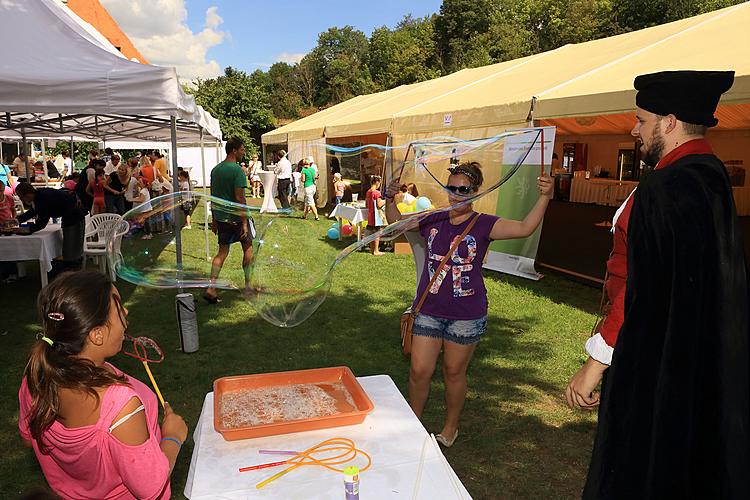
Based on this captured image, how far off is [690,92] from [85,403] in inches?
85.7

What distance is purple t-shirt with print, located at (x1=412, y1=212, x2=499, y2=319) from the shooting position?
127 inches

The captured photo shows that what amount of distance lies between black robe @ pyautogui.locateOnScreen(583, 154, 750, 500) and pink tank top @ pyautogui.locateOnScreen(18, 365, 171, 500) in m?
1.54

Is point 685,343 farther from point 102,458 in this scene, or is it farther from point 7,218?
point 7,218

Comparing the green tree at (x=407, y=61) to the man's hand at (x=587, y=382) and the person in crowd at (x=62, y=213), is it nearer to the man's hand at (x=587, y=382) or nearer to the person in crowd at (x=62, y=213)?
the person in crowd at (x=62, y=213)

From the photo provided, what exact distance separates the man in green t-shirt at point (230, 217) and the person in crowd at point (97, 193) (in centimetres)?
532

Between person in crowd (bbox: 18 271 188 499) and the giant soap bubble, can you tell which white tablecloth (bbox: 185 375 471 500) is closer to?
person in crowd (bbox: 18 271 188 499)

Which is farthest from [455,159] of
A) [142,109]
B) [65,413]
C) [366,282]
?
[366,282]

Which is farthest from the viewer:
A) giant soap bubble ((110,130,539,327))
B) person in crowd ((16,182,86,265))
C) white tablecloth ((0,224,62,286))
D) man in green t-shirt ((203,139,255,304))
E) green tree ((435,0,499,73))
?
green tree ((435,0,499,73))

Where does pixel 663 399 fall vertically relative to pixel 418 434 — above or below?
above

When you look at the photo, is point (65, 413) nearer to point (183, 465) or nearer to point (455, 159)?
point (183, 465)

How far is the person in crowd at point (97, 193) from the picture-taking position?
11.1 meters

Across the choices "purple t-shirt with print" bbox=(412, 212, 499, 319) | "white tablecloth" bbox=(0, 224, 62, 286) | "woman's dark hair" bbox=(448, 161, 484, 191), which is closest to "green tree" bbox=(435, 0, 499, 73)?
"white tablecloth" bbox=(0, 224, 62, 286)

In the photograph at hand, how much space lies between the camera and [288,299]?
374 cm

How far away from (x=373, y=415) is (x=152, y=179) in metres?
14.8
